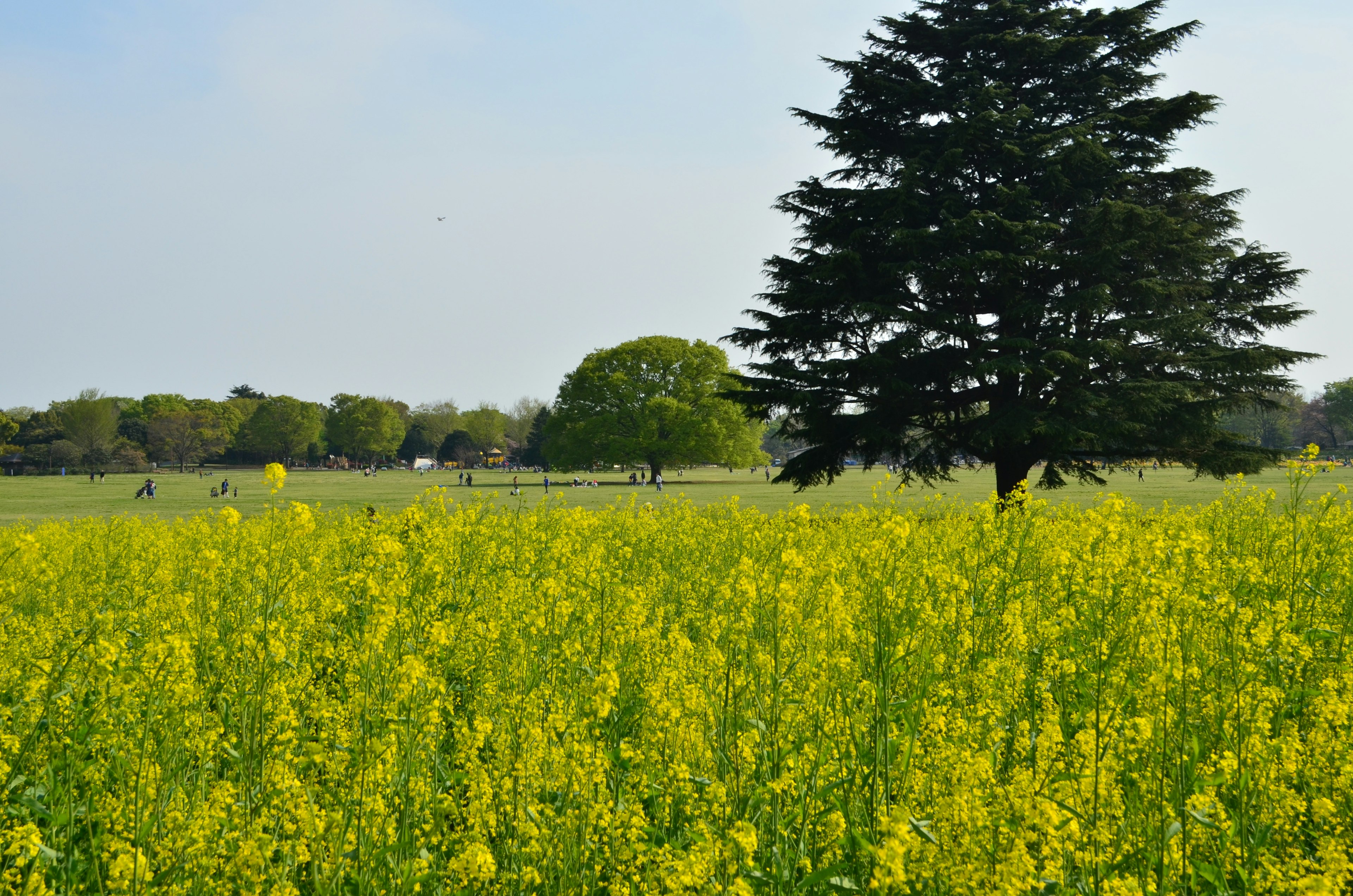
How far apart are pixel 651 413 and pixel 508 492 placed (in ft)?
36.0

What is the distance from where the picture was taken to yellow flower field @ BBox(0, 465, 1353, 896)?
7.65 ft

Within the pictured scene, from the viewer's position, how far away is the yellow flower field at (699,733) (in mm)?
2332

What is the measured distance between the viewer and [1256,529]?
26.2ft

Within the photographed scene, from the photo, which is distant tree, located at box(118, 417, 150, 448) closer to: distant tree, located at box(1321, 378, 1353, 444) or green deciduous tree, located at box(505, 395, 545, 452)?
green deciduous tree, located at box(505, 395, 545, 452)

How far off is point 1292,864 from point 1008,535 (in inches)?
198

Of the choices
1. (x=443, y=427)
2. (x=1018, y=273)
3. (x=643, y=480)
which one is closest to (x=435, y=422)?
(x=443, y=427)

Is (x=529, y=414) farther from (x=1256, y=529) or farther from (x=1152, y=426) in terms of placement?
(x=1256, y=529)

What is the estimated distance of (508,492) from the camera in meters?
43.3

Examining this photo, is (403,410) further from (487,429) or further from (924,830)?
(924,830)

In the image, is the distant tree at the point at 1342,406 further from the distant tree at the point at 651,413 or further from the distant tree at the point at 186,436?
the distant tree at the point at 186,436

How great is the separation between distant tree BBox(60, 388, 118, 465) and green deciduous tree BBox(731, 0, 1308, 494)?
7952 cm

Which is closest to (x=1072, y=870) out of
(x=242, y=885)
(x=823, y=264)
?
(x=242, y=885)

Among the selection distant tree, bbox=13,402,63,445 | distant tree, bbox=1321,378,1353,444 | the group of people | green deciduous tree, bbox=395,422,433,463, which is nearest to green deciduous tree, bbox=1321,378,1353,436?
distant tree, bbox=1321,378,1353,444

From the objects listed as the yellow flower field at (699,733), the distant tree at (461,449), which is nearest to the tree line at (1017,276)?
the yellow flower field at (699,733)
